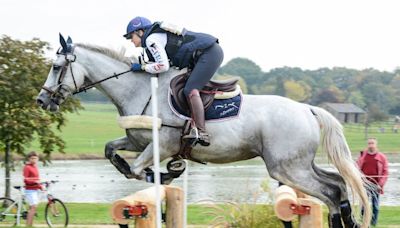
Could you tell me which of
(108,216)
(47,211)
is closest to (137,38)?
(47,211)

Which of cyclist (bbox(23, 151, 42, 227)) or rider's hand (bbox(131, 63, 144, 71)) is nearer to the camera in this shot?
rider's hand (bbox(131, 63, 144, 71))

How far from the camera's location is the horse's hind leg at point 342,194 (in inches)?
295

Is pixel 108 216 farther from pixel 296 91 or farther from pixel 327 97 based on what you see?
pixel 296 91

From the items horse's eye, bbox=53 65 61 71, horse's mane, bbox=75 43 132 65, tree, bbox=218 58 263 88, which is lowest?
horse's eye, bbox=53 65 61 71

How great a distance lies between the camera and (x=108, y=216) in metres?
13.1

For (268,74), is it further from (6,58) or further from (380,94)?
(6,58)

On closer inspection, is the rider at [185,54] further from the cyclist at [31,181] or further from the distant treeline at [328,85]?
the distant treeline at [328,85]

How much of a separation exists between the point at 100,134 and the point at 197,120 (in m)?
53.0

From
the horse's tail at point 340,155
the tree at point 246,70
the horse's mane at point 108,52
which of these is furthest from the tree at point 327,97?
the horse's mane at point 108,52

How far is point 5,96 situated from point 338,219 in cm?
957

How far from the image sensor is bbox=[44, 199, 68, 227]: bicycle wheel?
38.2 ft

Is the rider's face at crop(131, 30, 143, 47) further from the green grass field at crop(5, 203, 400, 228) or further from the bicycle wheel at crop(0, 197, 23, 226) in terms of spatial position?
the bicycle wheel at crop(0, 197, 23, 226)

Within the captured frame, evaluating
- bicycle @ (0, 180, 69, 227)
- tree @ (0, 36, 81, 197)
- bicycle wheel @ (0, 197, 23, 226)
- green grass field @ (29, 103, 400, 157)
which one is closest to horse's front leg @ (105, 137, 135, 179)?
bicycle @ (0, 180, 69, 227)

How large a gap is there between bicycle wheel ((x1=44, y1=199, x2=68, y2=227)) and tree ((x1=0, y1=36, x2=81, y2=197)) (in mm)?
3550
